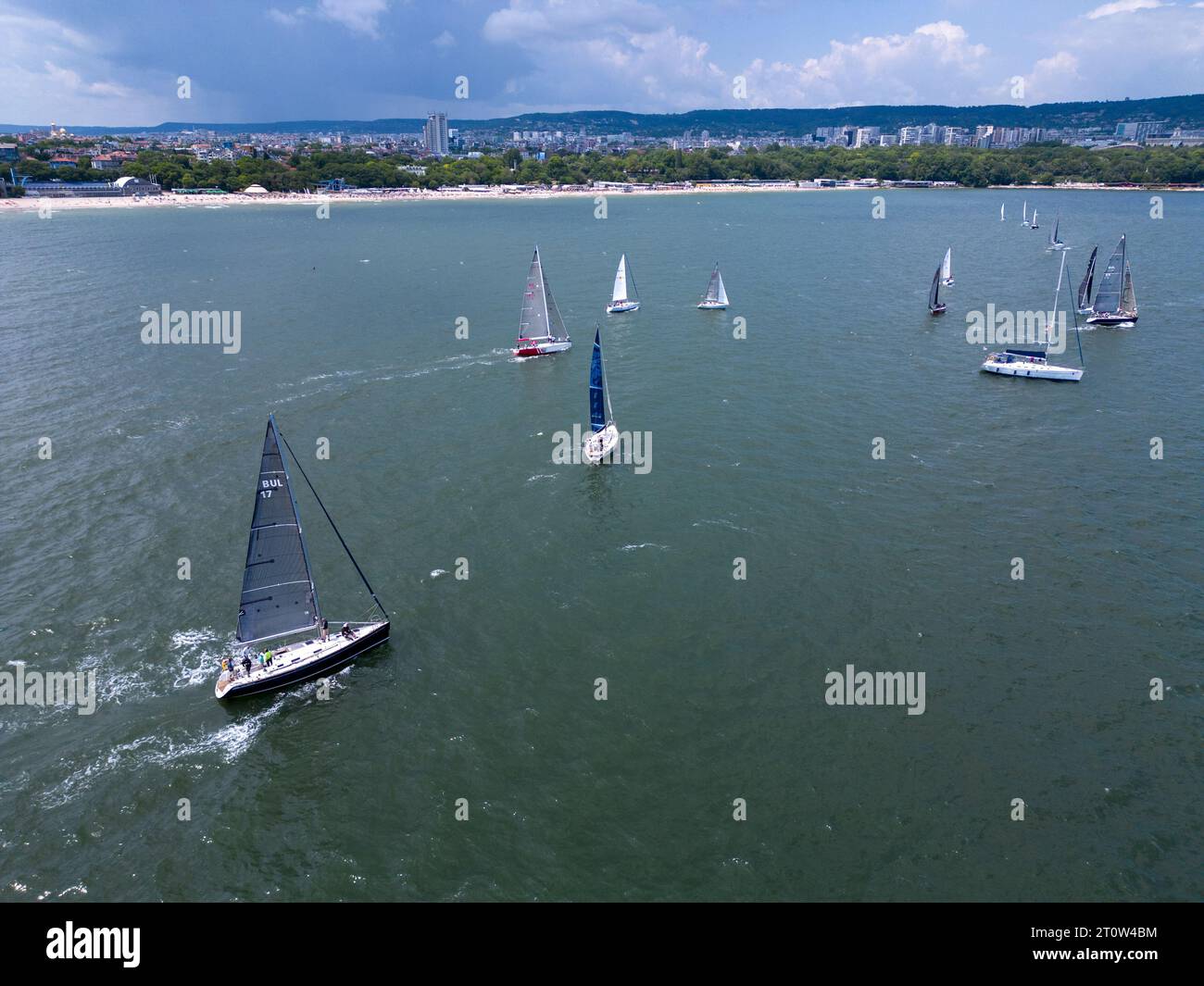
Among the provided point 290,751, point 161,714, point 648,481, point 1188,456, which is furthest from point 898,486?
point 161,714

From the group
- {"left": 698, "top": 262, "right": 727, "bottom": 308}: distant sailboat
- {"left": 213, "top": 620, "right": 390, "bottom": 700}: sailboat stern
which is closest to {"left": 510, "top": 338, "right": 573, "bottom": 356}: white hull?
{"left": 698, "top": 262, "right": 727, "bottom": 308}: distant sailboat

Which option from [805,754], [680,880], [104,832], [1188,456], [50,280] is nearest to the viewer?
[680,880]

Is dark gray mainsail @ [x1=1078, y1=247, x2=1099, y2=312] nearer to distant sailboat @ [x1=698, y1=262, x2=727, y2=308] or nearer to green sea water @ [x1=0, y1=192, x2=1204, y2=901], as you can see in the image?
green sea water @ [x1=0, y1=192, x2=1204, y2=901]

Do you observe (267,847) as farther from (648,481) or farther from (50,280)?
(50,280)

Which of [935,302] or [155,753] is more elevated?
[935,302]
